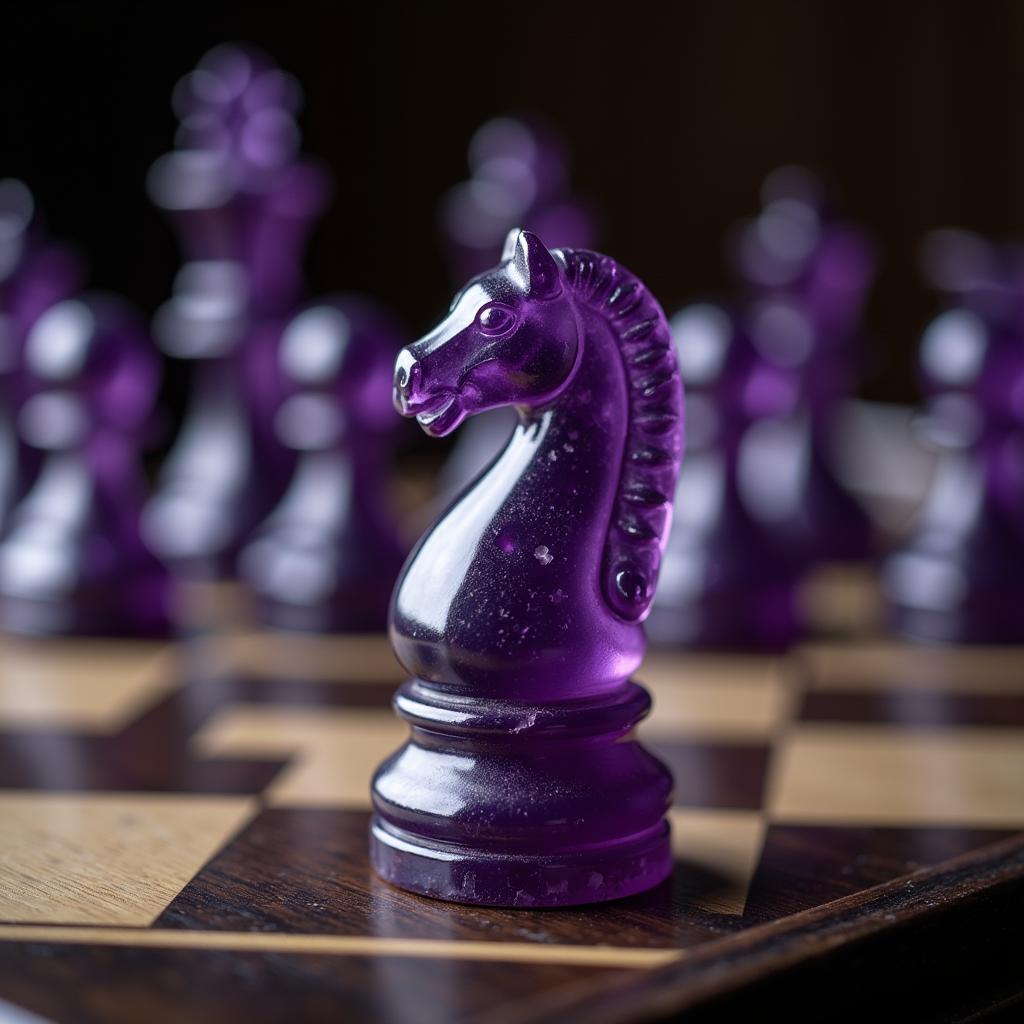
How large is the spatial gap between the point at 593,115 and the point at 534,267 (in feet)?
7.13

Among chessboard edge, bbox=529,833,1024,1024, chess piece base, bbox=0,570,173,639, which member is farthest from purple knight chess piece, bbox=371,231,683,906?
chess piece base, bbox=0,570,173,639

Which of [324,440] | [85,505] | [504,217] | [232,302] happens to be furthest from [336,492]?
[504,217]

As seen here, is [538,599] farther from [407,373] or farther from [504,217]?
[504,217]

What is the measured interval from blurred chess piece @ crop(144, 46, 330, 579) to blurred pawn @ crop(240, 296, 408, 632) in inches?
7.4

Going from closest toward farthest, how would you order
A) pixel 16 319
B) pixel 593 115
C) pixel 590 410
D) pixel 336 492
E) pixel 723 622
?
pixel 590 410 → pixel 723 622 → pixel 336 492 → pixel 16 319 → pixel 593 115

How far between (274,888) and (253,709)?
1.43 feet

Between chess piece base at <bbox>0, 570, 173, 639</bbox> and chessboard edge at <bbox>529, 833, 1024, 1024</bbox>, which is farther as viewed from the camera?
chess piece base at <bbox>0, 570, 173, 639</bbox>

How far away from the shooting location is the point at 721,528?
1.57 meters

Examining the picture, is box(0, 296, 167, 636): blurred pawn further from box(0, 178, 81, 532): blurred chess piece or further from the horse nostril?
the horse nostril

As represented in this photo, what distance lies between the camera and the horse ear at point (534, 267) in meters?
0.86

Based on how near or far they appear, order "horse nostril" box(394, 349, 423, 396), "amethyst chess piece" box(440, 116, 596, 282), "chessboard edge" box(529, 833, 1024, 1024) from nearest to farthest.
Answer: "chessboard edge" box(529, 833, 1024, 1024) < "horse nostril" box(394, 349, 423, 396) < "amethyst chess piece" box(440, 116, 596, 282)

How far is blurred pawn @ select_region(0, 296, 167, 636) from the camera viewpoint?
1572 mm

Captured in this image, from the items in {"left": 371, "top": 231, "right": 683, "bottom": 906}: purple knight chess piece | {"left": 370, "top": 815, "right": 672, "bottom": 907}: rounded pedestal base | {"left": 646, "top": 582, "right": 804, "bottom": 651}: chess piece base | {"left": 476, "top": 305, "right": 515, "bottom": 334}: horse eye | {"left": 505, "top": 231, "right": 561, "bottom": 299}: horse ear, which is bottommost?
{"left": 646, "top": 582, "right": 804, "bottom": 651}: chess piece base

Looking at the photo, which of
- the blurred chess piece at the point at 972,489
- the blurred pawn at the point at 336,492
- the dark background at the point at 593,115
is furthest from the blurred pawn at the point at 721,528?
the dark background at the point at 593,115
